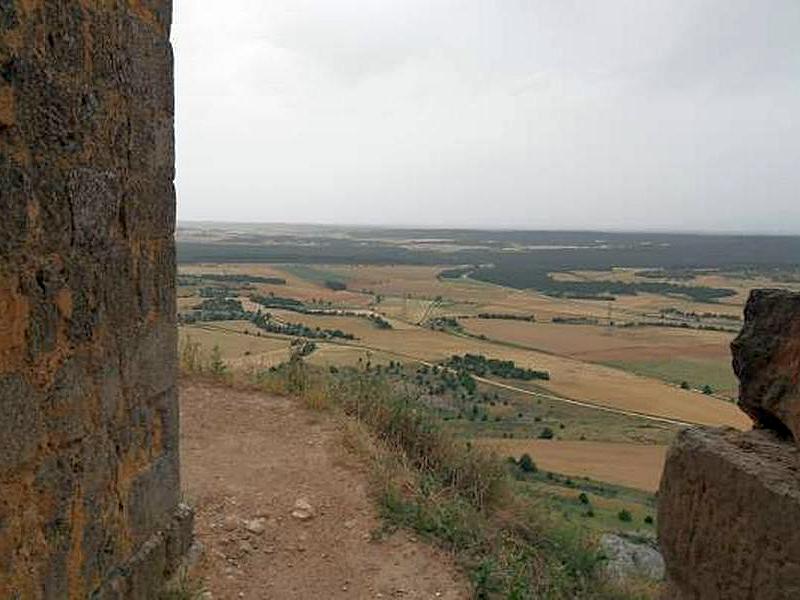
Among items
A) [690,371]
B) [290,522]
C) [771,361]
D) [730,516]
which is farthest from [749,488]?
[690,371]

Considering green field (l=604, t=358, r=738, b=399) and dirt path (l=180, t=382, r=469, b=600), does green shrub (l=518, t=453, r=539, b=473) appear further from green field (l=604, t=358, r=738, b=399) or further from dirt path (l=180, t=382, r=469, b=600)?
green field (l=604, t=358, r=738, b=399)

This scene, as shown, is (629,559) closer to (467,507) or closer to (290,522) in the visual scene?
(467,507)

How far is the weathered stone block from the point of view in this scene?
1.93m

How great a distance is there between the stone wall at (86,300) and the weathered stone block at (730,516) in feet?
6.35

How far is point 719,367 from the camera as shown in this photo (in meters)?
19.7

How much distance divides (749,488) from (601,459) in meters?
7.84

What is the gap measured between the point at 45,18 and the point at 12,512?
4.67ft

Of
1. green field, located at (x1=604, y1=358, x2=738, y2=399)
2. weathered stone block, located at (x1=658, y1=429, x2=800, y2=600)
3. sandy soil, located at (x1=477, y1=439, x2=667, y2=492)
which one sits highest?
weathered stone block, located at (x1=658, y1=429, x2=800, y2=600)

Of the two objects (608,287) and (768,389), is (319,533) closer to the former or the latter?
(768,389)

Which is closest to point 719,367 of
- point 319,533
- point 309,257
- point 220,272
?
point 319,533

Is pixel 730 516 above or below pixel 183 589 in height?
above

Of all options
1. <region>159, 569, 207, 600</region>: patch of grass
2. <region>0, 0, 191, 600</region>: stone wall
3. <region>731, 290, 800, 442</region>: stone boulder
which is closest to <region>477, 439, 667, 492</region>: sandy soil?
<region>159, 569, 207, 600</region>: patch of grass

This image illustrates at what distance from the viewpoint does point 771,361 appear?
2229 millimetres

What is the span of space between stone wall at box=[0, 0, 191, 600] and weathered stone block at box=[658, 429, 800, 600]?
76.2 inches
